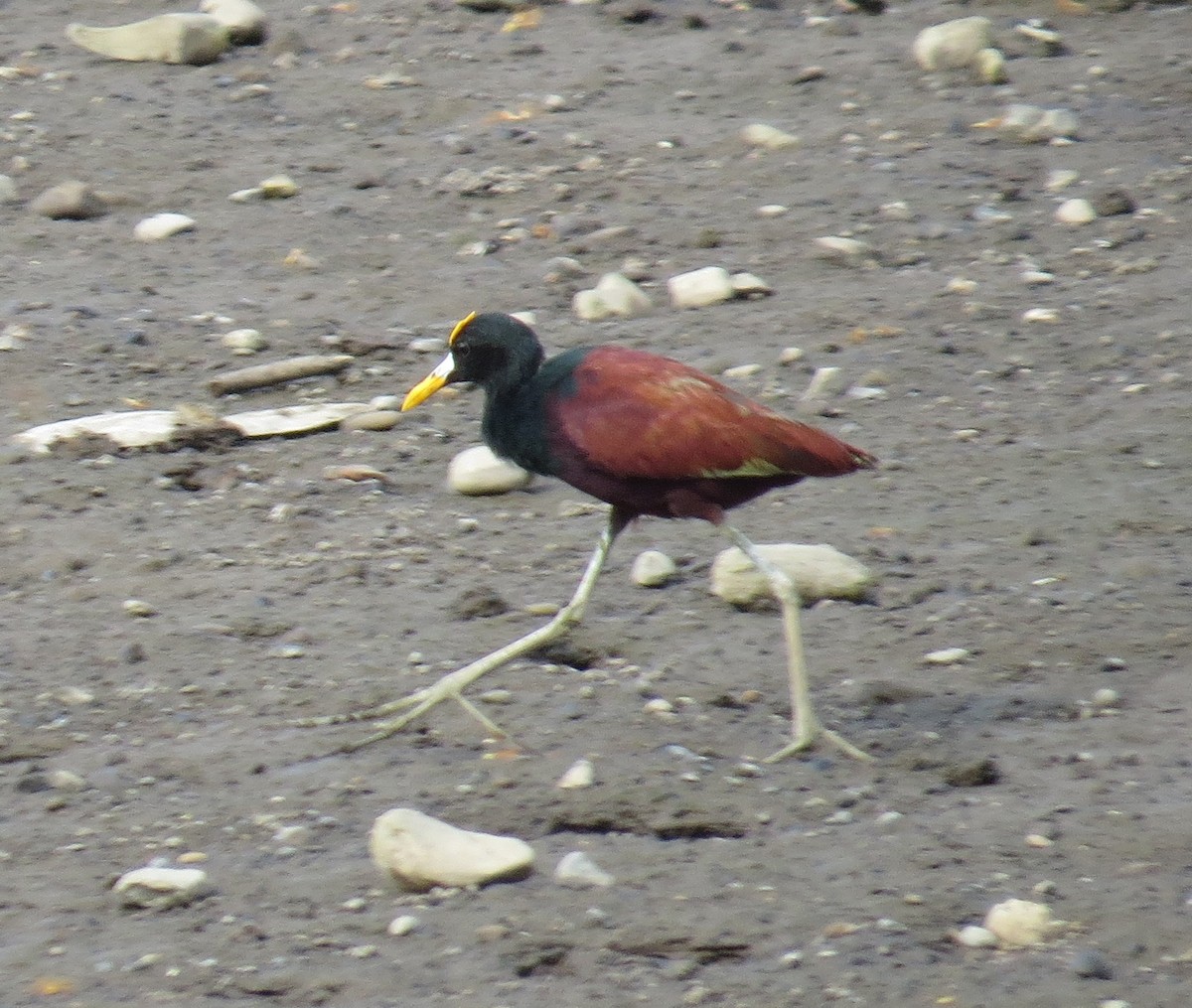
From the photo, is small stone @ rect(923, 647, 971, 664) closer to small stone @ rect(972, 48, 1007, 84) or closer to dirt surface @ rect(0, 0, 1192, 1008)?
dirt surface @ rect(0, 0, 1192, 1008)

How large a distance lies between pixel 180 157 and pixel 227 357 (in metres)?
2.01

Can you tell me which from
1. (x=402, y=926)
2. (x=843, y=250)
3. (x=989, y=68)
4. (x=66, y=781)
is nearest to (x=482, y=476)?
(x=66, y=781)

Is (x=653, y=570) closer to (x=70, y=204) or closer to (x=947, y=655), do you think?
(x=947, y=655)

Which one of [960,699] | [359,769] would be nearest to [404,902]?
[359,769]

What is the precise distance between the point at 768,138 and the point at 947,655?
4.23m

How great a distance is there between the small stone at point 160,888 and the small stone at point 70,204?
16.3 ft

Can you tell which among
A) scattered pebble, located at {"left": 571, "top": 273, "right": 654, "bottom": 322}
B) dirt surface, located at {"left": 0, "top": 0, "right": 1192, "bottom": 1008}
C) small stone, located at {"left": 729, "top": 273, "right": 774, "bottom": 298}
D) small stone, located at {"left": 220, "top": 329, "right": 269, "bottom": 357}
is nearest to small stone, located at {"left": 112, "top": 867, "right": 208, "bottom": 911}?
dirt surface, located at {"left": 0, "top": 0, "right": 1192, "bottom": 1008}

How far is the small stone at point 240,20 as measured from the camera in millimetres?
10016

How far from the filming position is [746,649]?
5328 millimetres

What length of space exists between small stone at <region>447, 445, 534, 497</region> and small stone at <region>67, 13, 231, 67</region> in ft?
14.1

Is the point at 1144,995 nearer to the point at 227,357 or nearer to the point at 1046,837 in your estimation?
the point at 1046,837

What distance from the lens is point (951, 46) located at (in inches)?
380

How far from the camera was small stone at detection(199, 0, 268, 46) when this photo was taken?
394 inches

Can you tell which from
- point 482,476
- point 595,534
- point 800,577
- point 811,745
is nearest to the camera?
point 811,745
